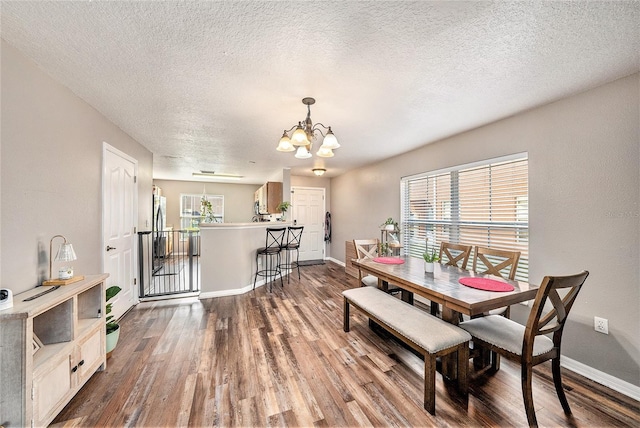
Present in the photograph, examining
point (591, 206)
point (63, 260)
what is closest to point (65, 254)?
point (63, 260)

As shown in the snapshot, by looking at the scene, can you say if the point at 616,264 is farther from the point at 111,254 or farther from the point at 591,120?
the point at 111,254

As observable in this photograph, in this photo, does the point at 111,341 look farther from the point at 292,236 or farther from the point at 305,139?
the point at 292,236

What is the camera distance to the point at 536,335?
1.47 meters

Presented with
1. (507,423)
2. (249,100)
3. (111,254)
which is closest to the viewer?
(507,423)

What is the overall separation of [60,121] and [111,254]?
153 centimetres

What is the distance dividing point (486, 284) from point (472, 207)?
4.78ft

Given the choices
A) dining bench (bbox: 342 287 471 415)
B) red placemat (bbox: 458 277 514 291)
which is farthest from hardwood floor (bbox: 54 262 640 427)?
red placemat (bbox: 458 277 514 291)

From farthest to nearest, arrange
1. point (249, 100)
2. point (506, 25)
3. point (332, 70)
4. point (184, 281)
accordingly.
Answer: point (184, 281) → point (249, 100) → point (332, 70) → point (506, 25)

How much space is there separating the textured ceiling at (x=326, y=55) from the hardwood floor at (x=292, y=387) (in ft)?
7.87

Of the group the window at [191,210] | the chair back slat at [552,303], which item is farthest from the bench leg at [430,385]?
the window at [191,210]

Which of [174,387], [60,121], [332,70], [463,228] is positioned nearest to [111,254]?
[60,121]

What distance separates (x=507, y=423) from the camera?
4.90 ft

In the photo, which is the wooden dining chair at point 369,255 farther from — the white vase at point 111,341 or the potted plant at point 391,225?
the white vase at point 111,341

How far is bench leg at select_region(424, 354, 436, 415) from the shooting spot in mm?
1565
